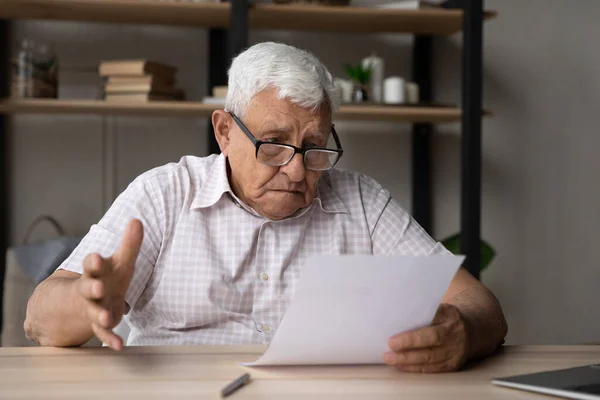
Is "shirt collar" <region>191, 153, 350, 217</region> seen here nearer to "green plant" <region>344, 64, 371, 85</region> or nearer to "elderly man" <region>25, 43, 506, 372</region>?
"elderly man" <region>25, 43, 506, 372</region>

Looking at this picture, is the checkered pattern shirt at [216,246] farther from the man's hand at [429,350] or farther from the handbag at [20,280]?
the handbag at [20,280]

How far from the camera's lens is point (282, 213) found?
1.58 meters

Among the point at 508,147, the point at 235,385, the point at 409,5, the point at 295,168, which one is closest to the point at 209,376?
the point at 235,385

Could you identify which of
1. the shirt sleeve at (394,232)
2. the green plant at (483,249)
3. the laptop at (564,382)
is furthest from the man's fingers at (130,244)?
the green plant at (483,249)

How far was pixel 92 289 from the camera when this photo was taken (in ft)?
3.44

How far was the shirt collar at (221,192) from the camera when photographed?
1600 mm

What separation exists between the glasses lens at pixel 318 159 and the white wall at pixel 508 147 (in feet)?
4.73

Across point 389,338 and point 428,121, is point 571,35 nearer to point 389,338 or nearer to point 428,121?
point 428,121

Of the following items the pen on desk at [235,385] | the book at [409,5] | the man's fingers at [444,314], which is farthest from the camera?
the book at [409,5]

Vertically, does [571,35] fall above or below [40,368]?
above

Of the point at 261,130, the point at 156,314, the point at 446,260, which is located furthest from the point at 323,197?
the point at 446,260

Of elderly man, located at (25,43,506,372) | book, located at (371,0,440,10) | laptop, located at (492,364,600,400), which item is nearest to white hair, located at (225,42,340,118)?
elderly man, located at (25,43,506,372)

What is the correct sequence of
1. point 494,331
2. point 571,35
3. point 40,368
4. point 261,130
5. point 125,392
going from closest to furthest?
point 125,392 < point 40,368 < point 494,331 < point 261,130 < point 571,35

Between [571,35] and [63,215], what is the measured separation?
2285 millimetres
